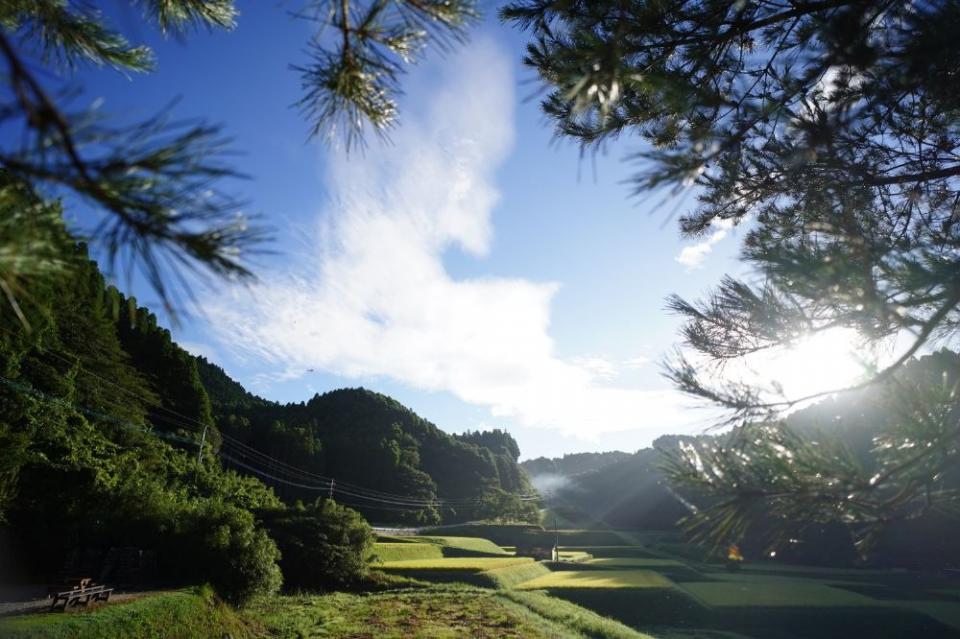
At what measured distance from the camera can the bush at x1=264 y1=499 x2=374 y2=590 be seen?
19.6 meters

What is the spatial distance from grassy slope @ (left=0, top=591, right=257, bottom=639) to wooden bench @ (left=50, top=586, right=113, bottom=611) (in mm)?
515

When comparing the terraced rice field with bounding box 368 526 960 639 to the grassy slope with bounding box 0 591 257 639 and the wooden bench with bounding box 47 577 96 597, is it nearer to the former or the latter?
the grassy slope with bounding box 0 591 257 639

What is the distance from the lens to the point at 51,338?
17.3m

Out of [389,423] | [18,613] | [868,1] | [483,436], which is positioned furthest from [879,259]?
[483,436]

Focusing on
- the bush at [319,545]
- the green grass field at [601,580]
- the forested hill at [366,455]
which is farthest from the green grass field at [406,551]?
the forested hill at [366,455]

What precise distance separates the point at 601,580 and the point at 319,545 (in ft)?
40.7

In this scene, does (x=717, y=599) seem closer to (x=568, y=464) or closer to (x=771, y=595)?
(x=771, y=595)

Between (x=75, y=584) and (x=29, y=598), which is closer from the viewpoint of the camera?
(x=75, y=584)

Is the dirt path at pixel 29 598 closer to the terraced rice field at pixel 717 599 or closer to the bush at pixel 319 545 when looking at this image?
the bush at pixel 319 545

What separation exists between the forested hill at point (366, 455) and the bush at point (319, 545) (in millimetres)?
18708

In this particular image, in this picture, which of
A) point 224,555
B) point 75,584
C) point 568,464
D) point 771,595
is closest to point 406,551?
point 224,555

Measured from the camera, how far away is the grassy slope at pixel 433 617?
12.6 meters

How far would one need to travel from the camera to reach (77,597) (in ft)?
30.8

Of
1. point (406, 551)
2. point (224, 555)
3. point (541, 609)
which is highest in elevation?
point (224, 555)
